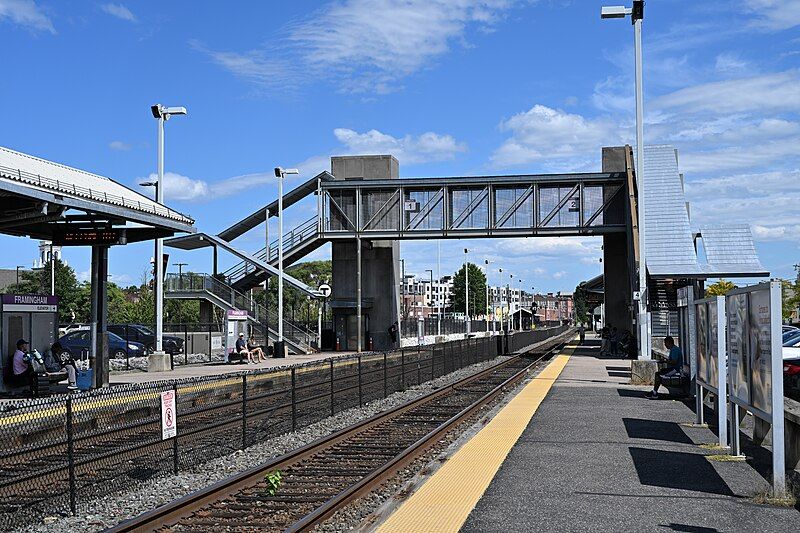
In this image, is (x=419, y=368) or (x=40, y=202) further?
(x=419, y=368)

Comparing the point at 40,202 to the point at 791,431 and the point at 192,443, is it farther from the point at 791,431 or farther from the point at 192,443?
the point at 791,431

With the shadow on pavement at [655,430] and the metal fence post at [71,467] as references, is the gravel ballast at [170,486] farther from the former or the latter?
the shadow on pavement at [655,430]

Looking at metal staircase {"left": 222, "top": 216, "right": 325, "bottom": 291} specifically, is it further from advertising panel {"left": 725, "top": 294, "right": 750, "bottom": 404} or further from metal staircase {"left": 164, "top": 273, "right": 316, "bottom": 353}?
advertising panel {"left": 725, "top": 294, "right": 750, "bottom": 404}

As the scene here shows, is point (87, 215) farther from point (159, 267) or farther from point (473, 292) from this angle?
point (473, 292)

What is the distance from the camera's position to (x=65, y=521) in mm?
9914

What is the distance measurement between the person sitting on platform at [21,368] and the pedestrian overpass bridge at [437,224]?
28.2 metres

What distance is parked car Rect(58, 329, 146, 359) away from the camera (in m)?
41.1

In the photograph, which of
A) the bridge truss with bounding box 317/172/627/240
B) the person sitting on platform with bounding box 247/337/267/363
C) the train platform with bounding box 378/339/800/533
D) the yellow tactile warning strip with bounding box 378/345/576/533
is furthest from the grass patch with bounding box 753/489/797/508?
the bridge truss with bounding box 317/172/627/240

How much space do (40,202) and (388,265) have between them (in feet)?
135

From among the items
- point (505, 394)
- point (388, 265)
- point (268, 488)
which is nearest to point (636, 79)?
point (505, 394)

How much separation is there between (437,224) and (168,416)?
141 ft

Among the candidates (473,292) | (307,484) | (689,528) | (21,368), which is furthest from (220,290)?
(473,292)

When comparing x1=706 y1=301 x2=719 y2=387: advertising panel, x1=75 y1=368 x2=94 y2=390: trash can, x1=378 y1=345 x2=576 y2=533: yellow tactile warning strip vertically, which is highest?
x1=706 y1=301 x2=719 y2=387: advertising panel

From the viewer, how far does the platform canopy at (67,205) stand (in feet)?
62.0
